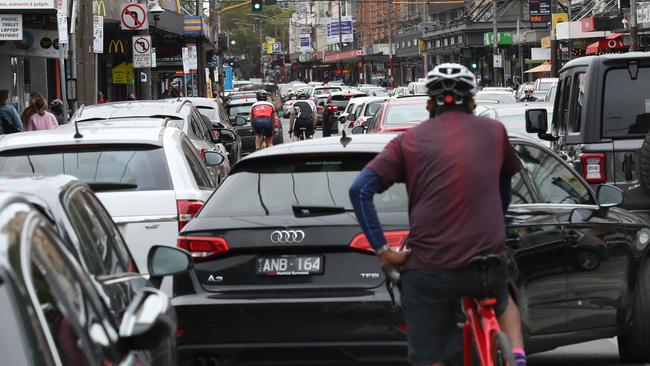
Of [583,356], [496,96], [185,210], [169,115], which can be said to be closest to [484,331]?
[583,356]

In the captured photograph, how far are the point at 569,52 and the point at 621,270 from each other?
52009 mm

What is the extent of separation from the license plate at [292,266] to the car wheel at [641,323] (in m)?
2.30

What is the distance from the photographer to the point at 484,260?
5.68 m

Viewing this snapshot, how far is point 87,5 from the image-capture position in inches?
998

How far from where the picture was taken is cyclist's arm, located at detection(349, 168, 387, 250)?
585 centimetres

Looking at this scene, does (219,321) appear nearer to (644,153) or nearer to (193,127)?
(644,153)

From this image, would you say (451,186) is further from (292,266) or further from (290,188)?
(290,188)

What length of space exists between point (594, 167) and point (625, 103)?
69 centimetres

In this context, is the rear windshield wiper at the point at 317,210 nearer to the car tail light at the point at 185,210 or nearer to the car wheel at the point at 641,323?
the car tail light at the point at 185,210

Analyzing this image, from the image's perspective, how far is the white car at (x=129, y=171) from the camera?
9.14 m

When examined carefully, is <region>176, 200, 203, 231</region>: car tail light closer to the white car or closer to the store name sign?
the white car

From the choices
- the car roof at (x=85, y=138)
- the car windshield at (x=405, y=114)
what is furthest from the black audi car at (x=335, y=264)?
the car windshield at (x=405, y=114)

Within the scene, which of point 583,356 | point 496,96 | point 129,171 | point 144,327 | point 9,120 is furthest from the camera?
point 496,96

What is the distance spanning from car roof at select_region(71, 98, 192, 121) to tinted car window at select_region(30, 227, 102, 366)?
41.6 ft
